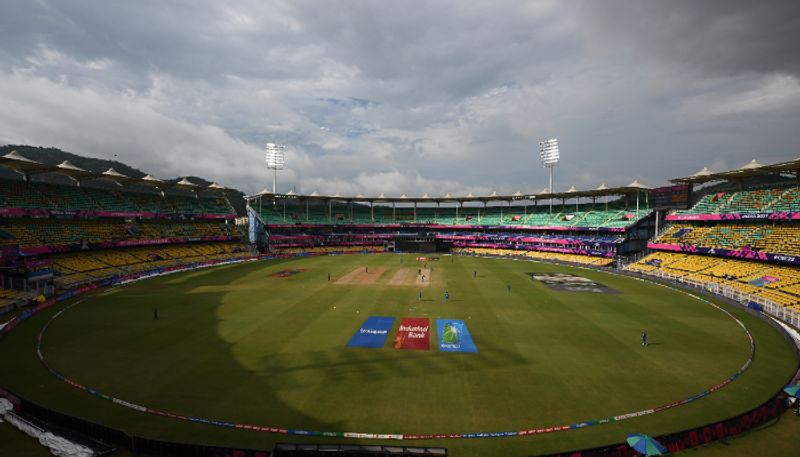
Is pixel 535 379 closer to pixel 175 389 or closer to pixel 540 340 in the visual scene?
pixel 540 340

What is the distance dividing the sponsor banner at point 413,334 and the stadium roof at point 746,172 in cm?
5110

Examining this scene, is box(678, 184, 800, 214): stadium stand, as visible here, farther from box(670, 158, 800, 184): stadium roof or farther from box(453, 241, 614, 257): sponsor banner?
box(453, 241, 614, 257): sponsor banner

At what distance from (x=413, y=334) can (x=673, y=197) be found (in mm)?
62230

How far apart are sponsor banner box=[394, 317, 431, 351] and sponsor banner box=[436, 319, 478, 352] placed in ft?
3.17

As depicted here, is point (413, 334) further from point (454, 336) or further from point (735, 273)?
point (735, 273)

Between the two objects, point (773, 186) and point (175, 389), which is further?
point (773, 186)

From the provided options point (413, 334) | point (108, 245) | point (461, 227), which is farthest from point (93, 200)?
point (461, 227)

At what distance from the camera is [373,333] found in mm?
27062

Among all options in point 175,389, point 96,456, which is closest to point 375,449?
point 96,456

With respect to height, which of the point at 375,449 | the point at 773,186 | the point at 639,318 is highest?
the point at 773,186

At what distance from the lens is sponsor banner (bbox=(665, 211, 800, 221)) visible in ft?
145

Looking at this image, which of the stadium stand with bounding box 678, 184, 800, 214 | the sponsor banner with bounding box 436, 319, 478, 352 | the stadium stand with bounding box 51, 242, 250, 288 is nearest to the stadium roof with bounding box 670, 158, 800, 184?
the stadium stand with bounding box 678, 184, 800, 214

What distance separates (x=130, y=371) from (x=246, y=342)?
658cm

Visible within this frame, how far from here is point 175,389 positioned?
18.1 meters
